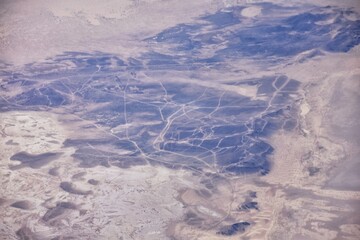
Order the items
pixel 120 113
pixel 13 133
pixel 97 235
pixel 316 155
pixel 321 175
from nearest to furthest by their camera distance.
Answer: pixel 97 235, pixel 321 175, pixel 316 155, pixel 13 133, pixel 120 113

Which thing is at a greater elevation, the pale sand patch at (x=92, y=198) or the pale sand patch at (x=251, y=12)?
the pale sand patch at (x=251, y=12)

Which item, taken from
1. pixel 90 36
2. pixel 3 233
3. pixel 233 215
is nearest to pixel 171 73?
pixel 90 36

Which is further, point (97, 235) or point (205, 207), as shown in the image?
point (205, 207)

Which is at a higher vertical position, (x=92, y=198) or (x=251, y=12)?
(x=251, y=12)

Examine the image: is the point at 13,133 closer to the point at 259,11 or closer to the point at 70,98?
the point at 70,98

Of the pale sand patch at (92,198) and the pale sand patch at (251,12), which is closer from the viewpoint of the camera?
the pale sand patch at (92,198)

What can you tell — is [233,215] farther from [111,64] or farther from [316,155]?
[111,64]

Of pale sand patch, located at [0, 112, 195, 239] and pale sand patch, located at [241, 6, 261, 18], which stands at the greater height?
pale sand patch, located at [241, 6, 261, 18]

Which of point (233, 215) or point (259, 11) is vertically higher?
point (259, 11)

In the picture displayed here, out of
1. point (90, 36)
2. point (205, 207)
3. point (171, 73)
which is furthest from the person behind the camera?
point (90, 36)

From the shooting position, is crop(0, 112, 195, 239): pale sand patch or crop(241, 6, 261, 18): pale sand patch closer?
crop(0, 112, 195, 239): pale sand patch

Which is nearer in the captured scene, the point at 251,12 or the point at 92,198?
the point at 92,198
